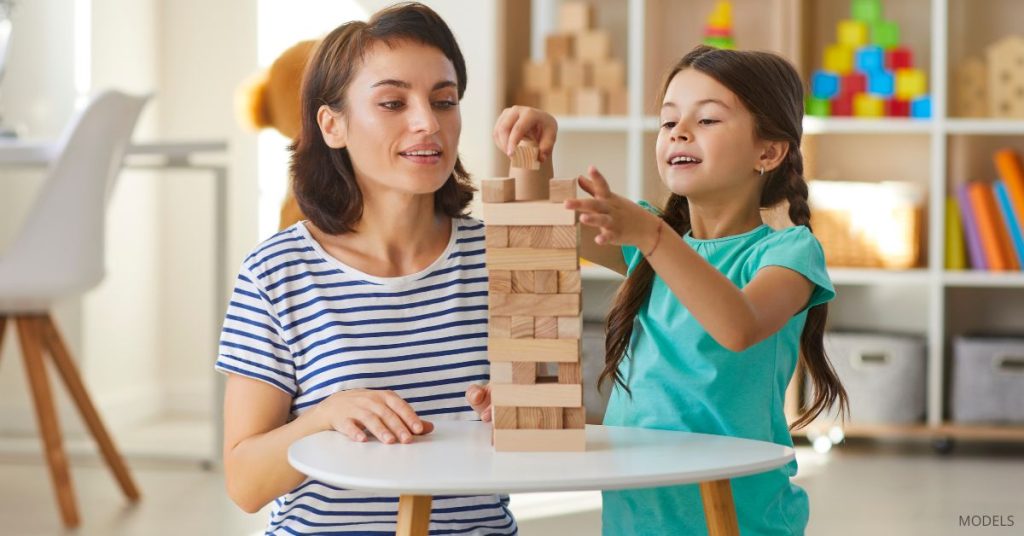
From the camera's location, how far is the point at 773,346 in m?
1.41

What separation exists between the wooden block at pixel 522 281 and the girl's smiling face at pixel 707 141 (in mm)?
351

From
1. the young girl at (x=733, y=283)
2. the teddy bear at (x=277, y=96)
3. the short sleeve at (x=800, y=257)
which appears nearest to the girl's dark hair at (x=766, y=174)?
the young girl at (x=733, y=283)

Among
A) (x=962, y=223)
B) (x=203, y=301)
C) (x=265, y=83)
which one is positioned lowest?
(x=203, y=301)

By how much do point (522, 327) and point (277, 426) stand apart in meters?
0.30

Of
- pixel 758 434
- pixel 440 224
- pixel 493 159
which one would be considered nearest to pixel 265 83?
pixel 440 224

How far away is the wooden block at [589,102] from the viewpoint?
3752 millimetres

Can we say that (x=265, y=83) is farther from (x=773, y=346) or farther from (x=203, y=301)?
(x=203, y=301)

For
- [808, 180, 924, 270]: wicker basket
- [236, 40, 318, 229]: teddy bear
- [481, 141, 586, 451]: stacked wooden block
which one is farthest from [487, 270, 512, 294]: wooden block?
[808, 180, 924, 270]: wicker basket

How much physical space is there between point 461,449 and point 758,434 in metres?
0.40

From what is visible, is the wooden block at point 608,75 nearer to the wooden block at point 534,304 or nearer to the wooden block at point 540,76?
the wooden block at point 540,76

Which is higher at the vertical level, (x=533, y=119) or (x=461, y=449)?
(x=533, y=119)

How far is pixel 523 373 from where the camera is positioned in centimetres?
116

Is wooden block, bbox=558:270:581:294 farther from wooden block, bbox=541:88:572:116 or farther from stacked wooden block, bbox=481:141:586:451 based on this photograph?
Answer: wooden block, bbox=541:88:572:116

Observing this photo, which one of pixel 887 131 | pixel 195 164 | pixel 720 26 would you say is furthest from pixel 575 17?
pixel 195 164
